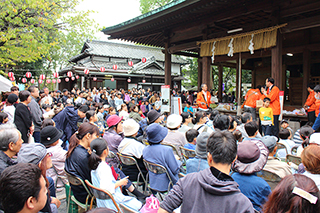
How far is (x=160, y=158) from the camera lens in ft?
8.73

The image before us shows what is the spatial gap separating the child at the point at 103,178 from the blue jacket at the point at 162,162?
449 mm

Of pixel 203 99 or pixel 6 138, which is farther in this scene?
pixel 203 99

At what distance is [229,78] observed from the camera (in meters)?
21.6

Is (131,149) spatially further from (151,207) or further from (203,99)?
(203,99)

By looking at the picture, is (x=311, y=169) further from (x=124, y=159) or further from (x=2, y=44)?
(x=2, y=44)

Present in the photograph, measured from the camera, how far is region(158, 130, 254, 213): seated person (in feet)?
4.09

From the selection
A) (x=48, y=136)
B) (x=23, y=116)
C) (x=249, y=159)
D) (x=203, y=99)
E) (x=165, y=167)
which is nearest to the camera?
(x=249, y=159)

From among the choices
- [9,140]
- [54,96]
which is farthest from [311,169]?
[54,96]

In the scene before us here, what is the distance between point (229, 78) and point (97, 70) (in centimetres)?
1289

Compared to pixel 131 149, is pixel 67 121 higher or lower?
higher

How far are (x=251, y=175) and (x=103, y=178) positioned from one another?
1.43 m

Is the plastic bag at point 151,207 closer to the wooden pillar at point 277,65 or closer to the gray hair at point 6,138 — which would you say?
the gray hair at point 6,138

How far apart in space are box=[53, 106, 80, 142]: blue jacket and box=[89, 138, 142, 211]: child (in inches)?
138

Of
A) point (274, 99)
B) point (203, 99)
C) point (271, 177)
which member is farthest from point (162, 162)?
point (203, 99)
